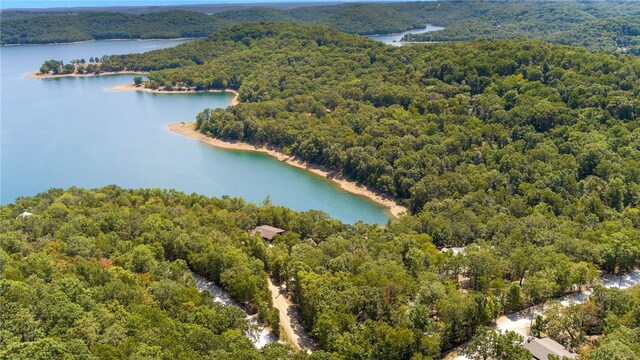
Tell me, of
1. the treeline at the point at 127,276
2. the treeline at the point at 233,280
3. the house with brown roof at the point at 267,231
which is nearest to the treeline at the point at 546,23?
the treeline at the point at 233,280

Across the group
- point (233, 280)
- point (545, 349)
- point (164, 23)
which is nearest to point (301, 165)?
point (233, 280)

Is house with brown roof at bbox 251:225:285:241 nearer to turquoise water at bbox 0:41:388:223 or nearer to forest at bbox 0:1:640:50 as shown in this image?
turquoise water at bbox 0:41:388:223

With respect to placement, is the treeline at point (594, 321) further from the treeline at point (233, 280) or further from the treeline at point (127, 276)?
the treeline at point (127, 276)

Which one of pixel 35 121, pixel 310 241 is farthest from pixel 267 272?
pixel 35 121

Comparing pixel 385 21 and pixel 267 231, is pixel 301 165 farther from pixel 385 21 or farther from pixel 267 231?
pixel 385 21

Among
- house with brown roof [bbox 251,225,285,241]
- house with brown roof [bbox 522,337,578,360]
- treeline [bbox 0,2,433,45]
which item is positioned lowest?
house with brown roof [bbox 251,225,285,241]

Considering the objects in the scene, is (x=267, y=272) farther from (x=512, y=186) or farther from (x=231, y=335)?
(x=512, y=186)

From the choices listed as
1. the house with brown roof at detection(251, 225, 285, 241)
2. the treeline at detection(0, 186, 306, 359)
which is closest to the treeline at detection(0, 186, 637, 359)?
the treeline at detection(0, 186, 306, 359)
